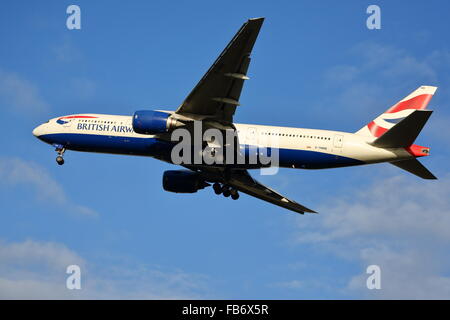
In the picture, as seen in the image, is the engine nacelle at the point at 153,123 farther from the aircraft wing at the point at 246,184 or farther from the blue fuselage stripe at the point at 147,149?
the aircraft wing at the point at 246,184

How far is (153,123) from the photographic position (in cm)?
4341

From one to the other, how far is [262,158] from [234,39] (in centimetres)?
1034

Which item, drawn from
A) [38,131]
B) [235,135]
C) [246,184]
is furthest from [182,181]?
[38,131]

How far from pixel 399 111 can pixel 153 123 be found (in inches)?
709

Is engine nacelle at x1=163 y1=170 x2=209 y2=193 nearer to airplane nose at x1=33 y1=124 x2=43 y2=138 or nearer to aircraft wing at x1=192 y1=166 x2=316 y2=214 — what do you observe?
aircraft wing at x1=192 y1=166 x2=316 y2=214

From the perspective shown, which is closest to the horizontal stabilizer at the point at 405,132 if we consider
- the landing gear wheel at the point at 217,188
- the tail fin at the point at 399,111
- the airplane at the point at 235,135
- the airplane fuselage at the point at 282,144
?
the airplane at the point at 235,135

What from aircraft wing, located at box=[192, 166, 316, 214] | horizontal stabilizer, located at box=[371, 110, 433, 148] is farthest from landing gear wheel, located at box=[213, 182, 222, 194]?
horizontal stabilizer, located at box=[371, 110, 433, 148]

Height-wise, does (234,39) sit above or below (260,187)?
above

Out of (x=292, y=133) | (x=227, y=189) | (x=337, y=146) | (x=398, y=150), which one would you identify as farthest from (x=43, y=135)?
(x=398, y=150)

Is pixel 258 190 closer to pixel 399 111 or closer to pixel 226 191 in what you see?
pixel 226 191

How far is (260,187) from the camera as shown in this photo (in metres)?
51.0

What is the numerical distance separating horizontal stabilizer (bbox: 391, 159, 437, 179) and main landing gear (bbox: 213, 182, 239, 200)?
12627mm

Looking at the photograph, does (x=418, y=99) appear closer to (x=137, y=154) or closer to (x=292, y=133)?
(x=292, y=133)
